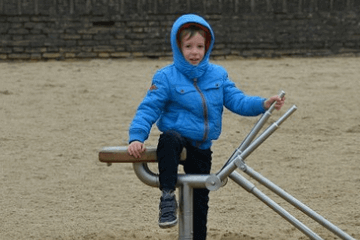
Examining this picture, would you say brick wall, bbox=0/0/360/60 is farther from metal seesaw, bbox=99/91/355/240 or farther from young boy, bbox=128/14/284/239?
metal seesaw, bbox=99/91/355/240

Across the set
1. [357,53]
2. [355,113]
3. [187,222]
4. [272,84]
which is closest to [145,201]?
[187,222]

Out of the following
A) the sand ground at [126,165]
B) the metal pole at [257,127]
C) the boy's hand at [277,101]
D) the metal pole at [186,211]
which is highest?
the boy's hand at [277,101]

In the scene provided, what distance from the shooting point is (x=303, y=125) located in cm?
815

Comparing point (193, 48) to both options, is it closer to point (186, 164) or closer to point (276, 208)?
point (186, 164)

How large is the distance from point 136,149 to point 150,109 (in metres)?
0.21

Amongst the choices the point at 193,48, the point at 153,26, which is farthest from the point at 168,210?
the point at 153,26

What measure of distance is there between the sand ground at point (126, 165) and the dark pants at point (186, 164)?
1.09 metres

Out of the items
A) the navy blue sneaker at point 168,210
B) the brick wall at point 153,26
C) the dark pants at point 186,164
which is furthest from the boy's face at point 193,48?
the brick wall at point 153,26

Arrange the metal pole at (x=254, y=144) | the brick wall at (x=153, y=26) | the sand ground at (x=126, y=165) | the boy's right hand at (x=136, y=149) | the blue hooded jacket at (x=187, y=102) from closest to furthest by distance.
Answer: the metal pole at (x=254, y=144) < the boy's right hand at (x=136, y=149) < the blue hooded jacket at (x=187, y=102) < the sand ground at (x=126, y=165) < the brick wall at (x=153, y=26)

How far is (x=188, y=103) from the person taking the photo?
339 cm

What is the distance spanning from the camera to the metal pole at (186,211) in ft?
11.0

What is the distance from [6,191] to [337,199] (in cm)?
218

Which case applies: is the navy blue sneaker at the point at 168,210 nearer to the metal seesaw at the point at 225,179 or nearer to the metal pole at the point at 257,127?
the metal seesaw at the point at 225,179

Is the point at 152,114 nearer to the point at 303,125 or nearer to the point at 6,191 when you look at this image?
the point at 6,191
